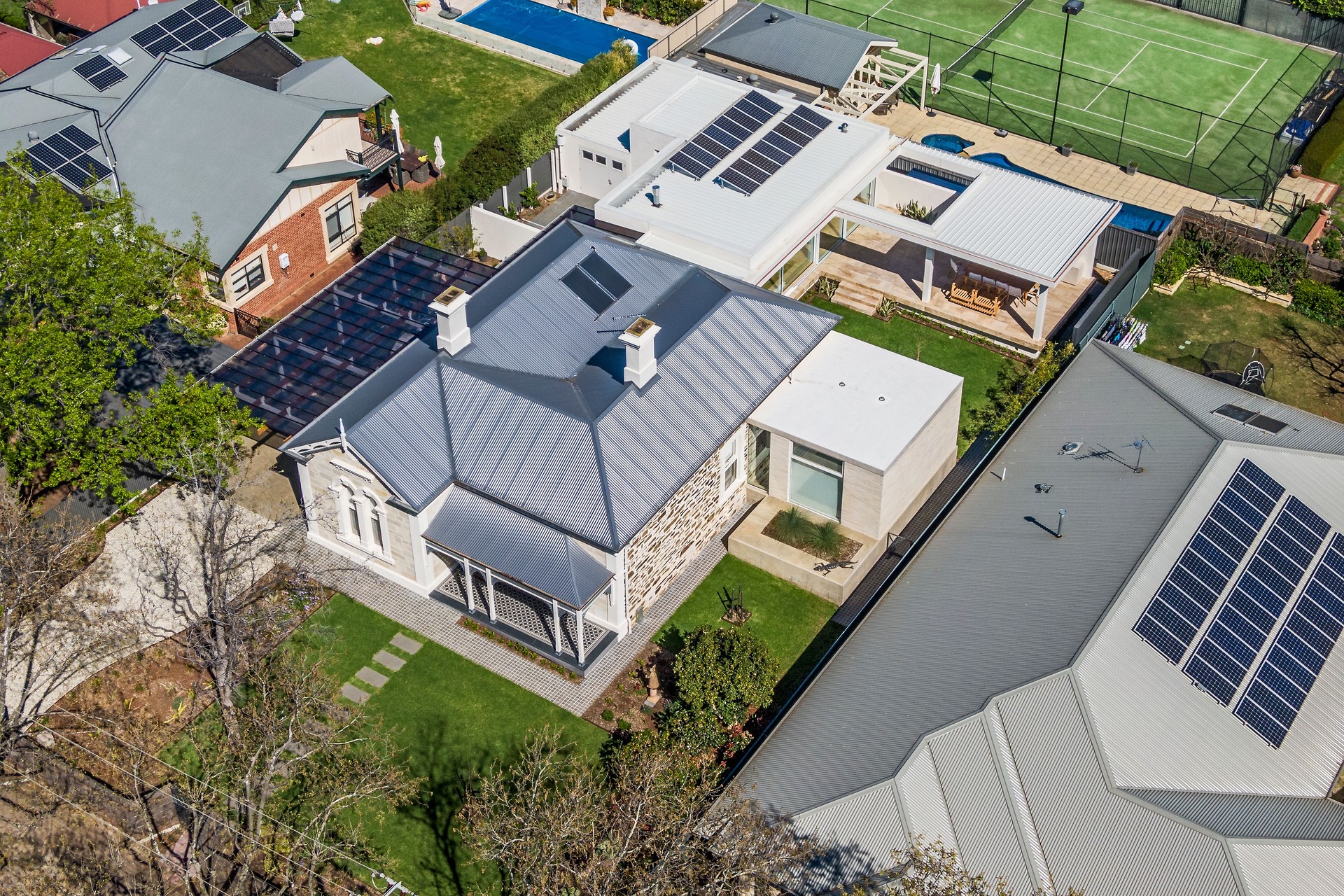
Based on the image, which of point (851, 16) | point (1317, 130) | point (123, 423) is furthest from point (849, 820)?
point (851, 16)

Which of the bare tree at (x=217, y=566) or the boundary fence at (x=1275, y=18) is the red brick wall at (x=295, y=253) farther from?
the boundary fence at (x=1275, y=18)

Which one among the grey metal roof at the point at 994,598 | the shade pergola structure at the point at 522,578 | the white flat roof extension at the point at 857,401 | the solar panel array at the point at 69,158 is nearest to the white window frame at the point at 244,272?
the solar panel array at the point at 69,158

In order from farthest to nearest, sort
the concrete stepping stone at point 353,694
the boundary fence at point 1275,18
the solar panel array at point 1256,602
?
the boundary fence at point 1275,18 → the concrete stepping stone at point 353,694 → the solar panel array at point 1256,602

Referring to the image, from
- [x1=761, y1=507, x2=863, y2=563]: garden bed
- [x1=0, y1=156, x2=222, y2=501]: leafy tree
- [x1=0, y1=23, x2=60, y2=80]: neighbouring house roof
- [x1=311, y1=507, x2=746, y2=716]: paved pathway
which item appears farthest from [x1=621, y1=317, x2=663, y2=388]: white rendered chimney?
[x1=0, y1=23, x2=60, y2=80]: neighbouring house roof

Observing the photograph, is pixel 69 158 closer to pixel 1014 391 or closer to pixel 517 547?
pixel 517 547

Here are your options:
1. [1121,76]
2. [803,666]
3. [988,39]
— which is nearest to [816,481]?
[803,666]

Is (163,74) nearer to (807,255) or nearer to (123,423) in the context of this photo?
(123,423)

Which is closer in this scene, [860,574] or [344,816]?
[344,816]
